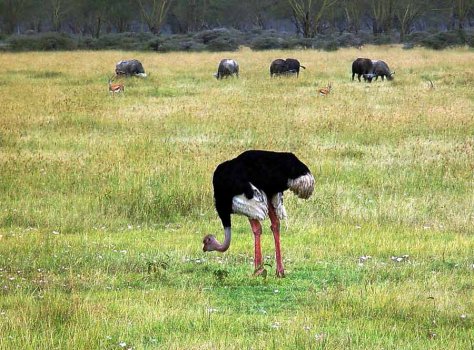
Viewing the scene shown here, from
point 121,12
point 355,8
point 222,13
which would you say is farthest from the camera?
Result: point 222,13

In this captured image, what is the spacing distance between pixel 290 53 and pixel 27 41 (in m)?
20.3

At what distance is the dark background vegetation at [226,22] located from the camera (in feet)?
198

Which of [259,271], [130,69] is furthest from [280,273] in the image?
[130,69]

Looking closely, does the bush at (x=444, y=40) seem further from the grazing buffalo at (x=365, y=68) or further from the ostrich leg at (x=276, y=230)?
the ostrich leg at (x=276, y=230)

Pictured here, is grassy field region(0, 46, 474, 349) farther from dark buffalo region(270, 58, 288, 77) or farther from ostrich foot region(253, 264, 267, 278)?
dark buffalo region(270, 58, 288, 77)

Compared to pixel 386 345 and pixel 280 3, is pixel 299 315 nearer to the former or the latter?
pixel 386 345

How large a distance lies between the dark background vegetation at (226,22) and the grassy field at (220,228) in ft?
115

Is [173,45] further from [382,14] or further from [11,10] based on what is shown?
[11,10]

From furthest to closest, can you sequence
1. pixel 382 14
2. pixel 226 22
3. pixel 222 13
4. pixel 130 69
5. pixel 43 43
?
pixel 226 22, pixel 222 13, pixel 382 14, pixel 43 43, pixel 130 69

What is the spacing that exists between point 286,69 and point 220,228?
959 inches

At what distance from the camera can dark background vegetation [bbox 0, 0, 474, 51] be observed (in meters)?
60.3

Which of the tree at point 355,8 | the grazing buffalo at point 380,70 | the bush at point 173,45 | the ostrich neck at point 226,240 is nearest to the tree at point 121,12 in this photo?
the bush at point 173,45

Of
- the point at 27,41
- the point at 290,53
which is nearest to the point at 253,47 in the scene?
the point at 290,53

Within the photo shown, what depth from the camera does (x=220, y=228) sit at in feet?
36.7
